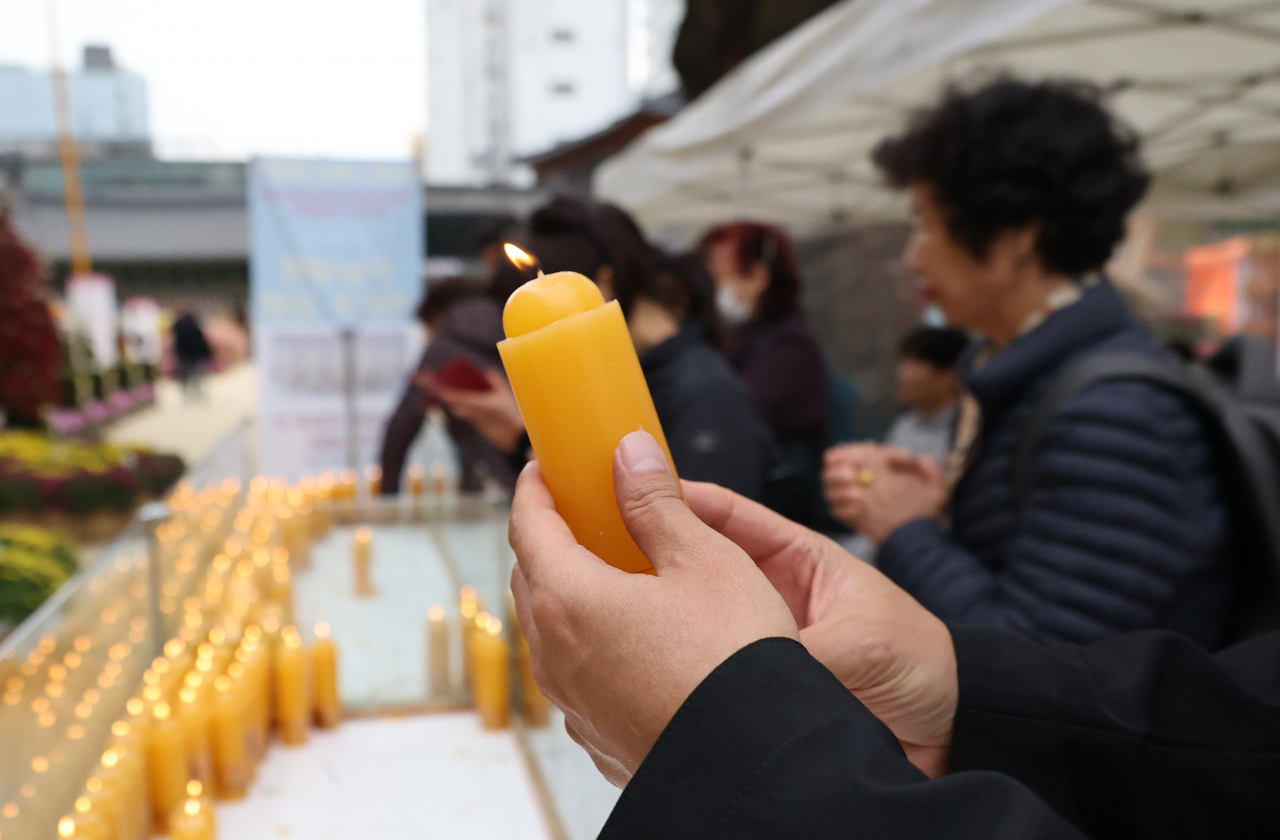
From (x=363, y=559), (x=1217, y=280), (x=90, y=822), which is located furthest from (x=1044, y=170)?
(x=1217, y=280)

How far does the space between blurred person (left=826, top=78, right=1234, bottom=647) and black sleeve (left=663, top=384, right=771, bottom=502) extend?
191mm

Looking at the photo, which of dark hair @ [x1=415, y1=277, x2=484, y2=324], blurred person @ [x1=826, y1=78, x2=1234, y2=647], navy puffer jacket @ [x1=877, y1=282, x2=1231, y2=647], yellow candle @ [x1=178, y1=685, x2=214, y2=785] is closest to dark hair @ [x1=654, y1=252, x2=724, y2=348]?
blurred person @ [x1=826, y1=78, x2=1234, y2=647]

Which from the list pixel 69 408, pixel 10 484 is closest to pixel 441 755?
pixel 10 484

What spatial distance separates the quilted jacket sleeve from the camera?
1.11 metres

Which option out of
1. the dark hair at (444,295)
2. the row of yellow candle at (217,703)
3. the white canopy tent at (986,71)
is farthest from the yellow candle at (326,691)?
the dark hair at (444,295)

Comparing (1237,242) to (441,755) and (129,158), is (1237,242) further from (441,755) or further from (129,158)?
(129,158)

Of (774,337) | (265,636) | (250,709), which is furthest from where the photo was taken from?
(774,337)

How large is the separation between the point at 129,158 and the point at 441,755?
21.2 meters

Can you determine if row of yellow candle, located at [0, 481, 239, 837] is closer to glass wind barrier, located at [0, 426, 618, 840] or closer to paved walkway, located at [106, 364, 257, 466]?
glass wind barrier, located at [0, 426, 618, 840]

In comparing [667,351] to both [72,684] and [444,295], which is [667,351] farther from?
[444,295]

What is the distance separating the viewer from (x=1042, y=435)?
3.98ft

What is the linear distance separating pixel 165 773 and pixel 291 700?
0.42 meters

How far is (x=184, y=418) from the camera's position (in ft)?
44.0

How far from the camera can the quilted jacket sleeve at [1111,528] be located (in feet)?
3.63
